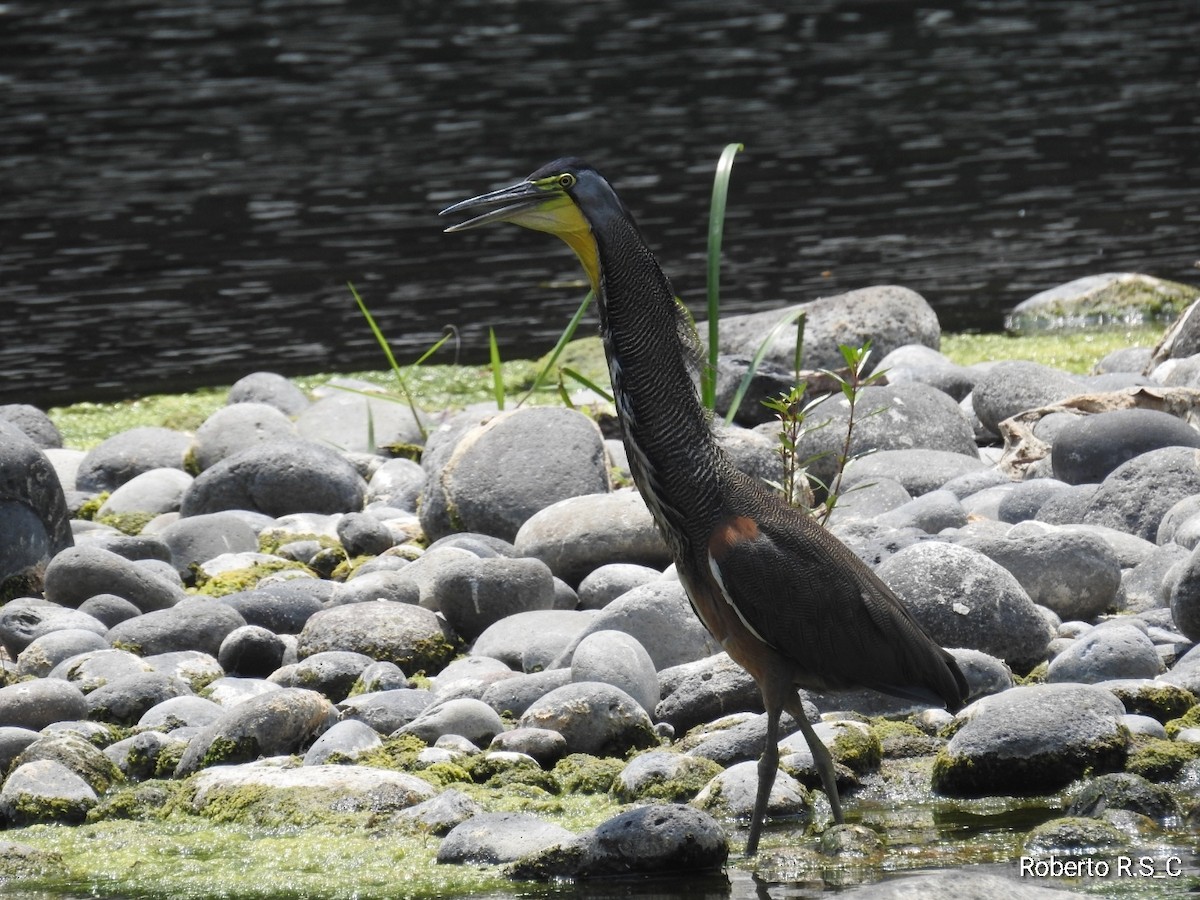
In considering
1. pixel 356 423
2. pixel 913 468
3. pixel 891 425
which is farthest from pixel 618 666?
pixel 356 423

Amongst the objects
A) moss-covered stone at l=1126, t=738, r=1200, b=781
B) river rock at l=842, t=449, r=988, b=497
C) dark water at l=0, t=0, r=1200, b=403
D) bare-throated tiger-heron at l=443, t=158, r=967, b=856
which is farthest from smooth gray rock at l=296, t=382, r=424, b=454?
moss-covered stone at l=1126, t=738, r=1200, b=781

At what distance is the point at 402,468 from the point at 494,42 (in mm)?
23939

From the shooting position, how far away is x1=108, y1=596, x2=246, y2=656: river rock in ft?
24.5

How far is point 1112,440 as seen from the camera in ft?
28.5

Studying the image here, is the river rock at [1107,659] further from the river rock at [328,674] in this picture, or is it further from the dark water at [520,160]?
the dark water at [520,160]

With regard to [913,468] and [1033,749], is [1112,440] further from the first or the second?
[1033,749]

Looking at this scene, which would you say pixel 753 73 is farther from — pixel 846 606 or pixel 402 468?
pixel 846 606

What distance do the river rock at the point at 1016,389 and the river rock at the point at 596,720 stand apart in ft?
15.0

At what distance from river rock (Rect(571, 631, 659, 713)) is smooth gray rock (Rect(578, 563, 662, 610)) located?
3.93 feet

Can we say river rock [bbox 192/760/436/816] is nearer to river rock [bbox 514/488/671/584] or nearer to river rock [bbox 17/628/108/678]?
river rock [bbox 17/628/108/678]

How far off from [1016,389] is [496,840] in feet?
19.2

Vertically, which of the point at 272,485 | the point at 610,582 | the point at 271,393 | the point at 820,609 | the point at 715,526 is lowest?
the point at 271,393

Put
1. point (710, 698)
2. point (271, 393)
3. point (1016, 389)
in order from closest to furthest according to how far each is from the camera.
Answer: point (710, 698)
point (1016, 389)
point (271, 393)

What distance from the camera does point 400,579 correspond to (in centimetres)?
795
